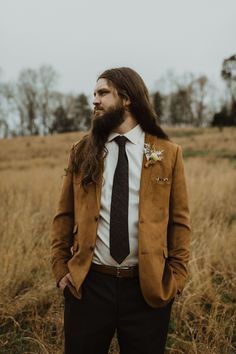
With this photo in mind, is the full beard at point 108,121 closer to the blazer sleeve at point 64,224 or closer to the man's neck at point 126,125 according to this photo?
the man's neck at point 126,125

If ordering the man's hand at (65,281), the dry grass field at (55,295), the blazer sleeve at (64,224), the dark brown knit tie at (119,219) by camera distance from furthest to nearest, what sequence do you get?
the dry grass field at (55,295) < the blazer sleeve at (64,224) < the man's hand at (65,281) < the dark brown knit tie at (119,219)

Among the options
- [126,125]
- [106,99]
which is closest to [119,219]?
[126,125]

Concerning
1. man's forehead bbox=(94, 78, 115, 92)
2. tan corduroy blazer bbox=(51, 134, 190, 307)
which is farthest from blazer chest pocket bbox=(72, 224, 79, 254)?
man's forehead bbox=(94, 78, 115, 92)

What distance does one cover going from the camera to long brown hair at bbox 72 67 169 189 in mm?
2197

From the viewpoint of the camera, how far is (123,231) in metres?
2.10

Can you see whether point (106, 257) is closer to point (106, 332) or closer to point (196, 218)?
point (106, 332)

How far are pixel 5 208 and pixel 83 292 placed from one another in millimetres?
4695

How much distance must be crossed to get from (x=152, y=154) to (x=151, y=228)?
42 cm

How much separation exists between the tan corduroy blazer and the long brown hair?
0.07 metres

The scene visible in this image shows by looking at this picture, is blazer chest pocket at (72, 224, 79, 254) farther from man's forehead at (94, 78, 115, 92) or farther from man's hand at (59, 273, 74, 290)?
man's forehead at (94, 78, 115, 92)

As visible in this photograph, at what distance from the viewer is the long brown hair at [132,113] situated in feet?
7.21

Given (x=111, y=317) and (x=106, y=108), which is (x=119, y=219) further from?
(x=106, y=108)

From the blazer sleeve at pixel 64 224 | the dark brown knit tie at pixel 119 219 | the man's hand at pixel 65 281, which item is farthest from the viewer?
the blazer sleeve at pixel 64 224

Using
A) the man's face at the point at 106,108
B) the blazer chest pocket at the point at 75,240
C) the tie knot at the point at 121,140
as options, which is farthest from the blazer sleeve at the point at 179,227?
the blazer chest pocket at the point at 75,240
